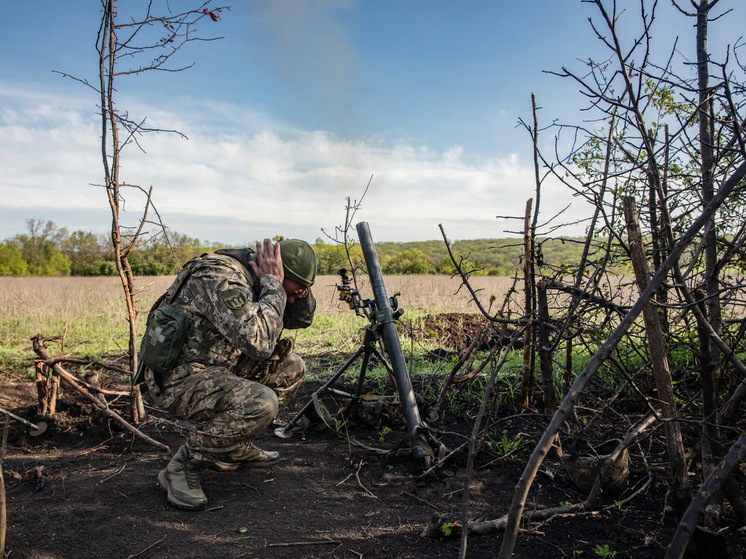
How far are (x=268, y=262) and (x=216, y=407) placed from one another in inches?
38.0

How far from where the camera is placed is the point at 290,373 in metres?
3.58

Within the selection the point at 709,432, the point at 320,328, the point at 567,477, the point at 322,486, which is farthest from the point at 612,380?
the point at 320,328

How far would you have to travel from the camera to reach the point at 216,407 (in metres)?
2.89

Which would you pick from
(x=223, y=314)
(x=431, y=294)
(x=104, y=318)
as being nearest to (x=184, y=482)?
(x=223, y=314)

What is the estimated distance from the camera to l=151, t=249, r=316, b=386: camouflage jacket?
9.29 feet

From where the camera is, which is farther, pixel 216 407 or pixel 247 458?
pixel 247 458

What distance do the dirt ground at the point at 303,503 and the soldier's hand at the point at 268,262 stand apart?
1.29 metres

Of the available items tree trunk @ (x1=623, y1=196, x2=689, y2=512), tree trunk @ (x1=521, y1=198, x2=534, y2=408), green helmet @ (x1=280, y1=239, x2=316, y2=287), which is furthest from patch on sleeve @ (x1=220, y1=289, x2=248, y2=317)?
tree trunk @ (x1=623, y1=196, x2=689, y2=512)

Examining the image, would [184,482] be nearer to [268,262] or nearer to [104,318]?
[268,262]

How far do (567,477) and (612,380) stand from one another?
1.24 meters

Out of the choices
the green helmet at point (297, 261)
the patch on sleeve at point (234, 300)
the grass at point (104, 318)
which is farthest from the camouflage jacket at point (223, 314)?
the grass at point (104, 318)

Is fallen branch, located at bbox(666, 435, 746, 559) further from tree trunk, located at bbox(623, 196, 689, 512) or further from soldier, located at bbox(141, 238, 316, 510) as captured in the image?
soldier, located at bbox(141, 238, 316, 510)

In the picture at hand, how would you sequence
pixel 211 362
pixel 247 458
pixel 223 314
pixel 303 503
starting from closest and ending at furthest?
1. pixel 303 503
2. pixel 223 314
3. pixel 211 362
4. pixel 247 458

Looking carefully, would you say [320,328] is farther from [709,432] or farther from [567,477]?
[709,432]
